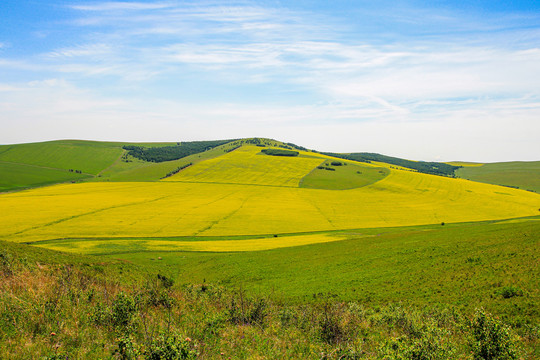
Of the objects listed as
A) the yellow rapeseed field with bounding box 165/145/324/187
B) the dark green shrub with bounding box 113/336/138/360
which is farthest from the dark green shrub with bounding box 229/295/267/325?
the yellow rapeseed field with bounding box 165/145/324/187

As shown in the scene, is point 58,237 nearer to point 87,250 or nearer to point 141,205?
point 87,250

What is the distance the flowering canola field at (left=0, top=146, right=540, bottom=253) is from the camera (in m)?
60.0

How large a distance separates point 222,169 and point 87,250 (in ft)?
395

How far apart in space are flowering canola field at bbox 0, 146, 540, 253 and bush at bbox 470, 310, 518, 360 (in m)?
42.9

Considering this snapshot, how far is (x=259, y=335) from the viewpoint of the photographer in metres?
11.4

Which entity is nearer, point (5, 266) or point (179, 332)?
point (179, 332)

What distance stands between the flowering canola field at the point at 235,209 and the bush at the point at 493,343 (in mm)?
42869

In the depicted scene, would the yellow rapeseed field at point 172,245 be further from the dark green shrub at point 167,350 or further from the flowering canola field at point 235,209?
the dark green shrub at point 167,350

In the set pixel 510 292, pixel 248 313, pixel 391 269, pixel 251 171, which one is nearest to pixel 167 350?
pixel 248 313

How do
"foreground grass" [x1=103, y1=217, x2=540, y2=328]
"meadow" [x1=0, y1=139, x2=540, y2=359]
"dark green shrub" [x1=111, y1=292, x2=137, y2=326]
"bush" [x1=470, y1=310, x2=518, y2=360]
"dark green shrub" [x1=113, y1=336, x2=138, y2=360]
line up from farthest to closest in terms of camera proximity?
"foreground grass" [x1=103, y1=217, x2=540, y2=328]
"meadow" [x1=0, y1=139, x2=540, y2=359]
"dark green shrub" [x1=111, y1=292, x2=137, y2=326]
"bush" [x1=470, y1=310, x2=518, y2=360]
"dark green shrub" [x1=113, y1=336, x2=138, y2=360]

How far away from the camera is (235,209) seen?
280 feet

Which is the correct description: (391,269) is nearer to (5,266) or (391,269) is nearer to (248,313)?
(248,313)

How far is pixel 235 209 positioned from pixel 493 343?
255ft

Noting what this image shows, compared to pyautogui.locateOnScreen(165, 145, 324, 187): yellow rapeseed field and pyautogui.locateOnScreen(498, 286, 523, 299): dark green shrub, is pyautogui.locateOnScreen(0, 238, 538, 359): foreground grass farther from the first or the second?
pyautogui.locateOnScreen(165, 145, 324, 187): yellow rapeseed field
